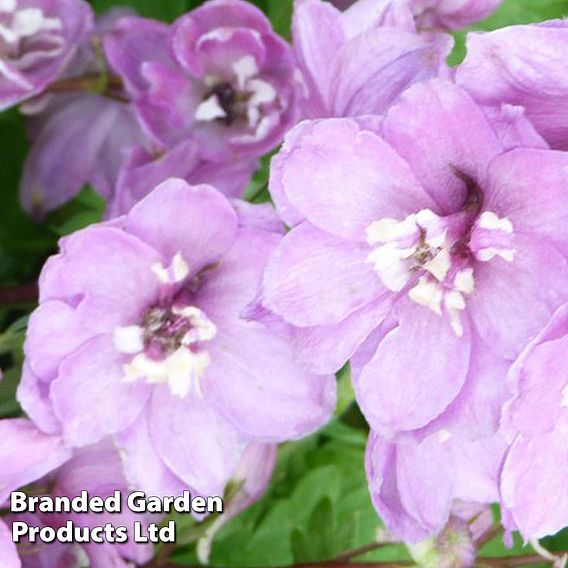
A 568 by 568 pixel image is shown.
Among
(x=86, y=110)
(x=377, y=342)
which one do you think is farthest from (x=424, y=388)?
(x=86, y=110)

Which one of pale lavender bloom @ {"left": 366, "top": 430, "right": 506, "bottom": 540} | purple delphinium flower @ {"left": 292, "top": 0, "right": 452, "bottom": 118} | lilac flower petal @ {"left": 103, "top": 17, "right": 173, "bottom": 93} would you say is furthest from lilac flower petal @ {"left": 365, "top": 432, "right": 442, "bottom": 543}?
lilac flower petal @ {"left": 103, "top": 17, "right": 173, "bottom": 93}

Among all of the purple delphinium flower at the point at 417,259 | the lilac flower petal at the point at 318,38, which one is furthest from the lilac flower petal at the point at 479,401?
the lilac flower petal at the point at 318,38

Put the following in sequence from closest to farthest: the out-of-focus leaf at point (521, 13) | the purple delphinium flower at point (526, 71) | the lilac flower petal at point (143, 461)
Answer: the purple delphinium flower at point (526, 71), the lilac flower petal at point (143, 461), the out-of-focus leaf at point (521, 13)

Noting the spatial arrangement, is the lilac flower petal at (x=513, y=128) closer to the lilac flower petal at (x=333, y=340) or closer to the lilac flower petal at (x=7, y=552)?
the lilac flower petal at (x=333, y=340)

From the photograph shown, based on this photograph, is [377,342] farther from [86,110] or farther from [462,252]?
[86,110]

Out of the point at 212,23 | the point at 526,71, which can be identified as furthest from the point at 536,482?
the point at 212,23

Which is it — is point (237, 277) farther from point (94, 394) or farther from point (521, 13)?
point (521, 13)

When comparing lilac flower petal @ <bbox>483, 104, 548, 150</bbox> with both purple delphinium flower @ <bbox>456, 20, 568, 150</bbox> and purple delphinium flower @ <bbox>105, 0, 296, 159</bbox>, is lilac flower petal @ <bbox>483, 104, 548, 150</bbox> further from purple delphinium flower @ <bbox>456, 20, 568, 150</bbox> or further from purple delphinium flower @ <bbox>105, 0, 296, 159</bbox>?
purple delphinium flower @ <bbox>105, 0, 296, 159</bbox>
